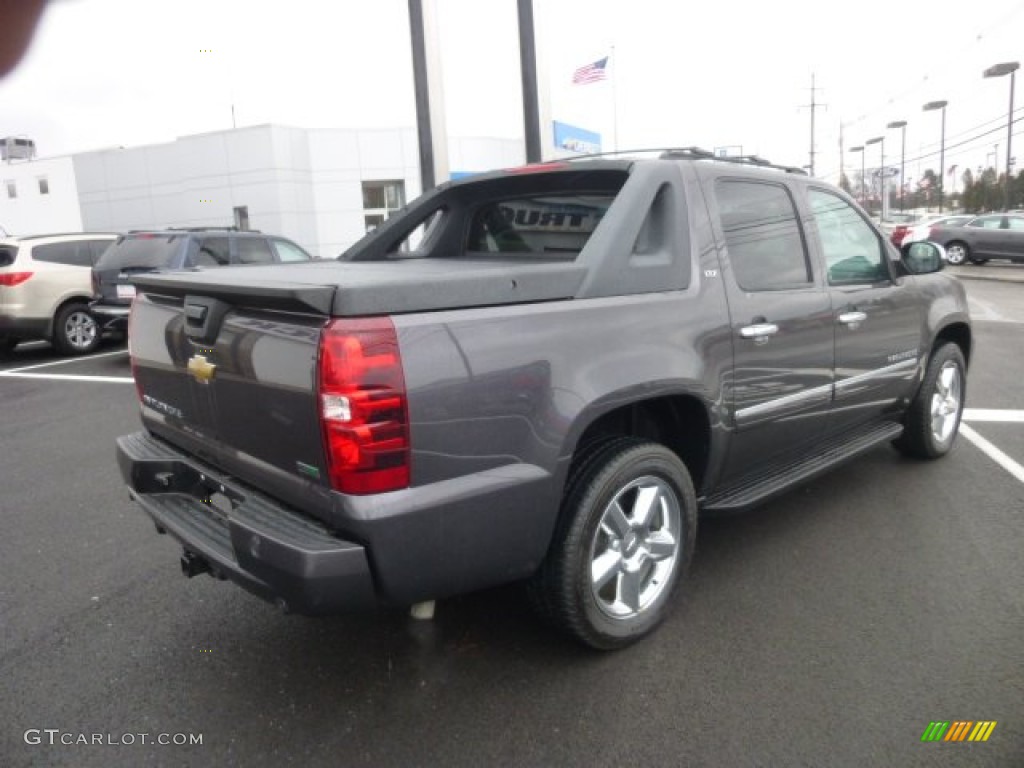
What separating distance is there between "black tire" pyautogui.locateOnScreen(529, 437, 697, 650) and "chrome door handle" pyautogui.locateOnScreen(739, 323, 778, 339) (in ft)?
2.16

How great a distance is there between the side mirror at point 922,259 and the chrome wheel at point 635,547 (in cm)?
255

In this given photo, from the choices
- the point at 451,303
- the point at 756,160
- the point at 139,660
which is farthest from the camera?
the point at 756,160

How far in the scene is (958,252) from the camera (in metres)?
23.9

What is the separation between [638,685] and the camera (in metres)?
2.78

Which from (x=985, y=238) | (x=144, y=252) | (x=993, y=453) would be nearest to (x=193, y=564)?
(x=993, y=453)

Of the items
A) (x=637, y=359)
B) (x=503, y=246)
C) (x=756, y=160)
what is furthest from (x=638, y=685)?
(x=756, y=160)

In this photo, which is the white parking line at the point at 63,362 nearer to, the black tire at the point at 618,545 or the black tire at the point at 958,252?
the black tire at the point at 618,545

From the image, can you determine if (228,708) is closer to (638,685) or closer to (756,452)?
(638,685)

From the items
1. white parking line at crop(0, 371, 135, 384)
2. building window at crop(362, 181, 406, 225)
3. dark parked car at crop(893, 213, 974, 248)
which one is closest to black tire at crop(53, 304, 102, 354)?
white parking line at crop(0, 371, 135, 384)

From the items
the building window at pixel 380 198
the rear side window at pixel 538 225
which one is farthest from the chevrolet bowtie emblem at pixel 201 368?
the building window at pixel 380 198

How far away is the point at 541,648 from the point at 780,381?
159cm

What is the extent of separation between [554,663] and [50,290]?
34.5 feet

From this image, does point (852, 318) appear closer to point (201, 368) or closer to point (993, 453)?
point (993, 453)

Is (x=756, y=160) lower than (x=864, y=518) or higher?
higher
